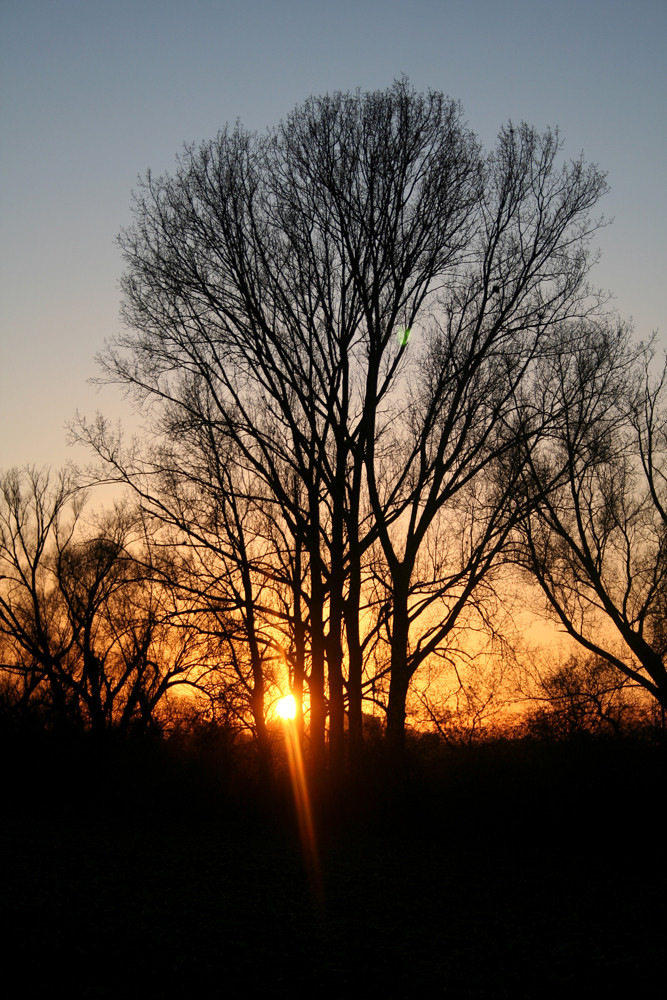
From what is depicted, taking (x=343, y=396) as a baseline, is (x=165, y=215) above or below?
above

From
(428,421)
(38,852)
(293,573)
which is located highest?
(428,421)

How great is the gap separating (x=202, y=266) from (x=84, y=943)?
1220 centimetres

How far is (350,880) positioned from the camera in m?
10.9

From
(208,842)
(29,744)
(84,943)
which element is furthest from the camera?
(29,744)

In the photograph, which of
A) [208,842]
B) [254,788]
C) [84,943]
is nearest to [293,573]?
[254,788]

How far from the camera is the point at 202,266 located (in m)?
16.0

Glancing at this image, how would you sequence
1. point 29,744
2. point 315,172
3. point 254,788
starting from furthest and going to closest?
point 29,744
point 254,788
point 315,172

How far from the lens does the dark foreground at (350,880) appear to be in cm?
689

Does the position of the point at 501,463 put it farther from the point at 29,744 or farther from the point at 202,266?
the point at 29,744

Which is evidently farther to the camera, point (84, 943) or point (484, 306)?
point (484, 306)

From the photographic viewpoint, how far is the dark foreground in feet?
22.6

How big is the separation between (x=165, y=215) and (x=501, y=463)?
8.51 meters

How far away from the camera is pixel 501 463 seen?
17.4m

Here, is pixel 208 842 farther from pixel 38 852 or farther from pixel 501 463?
pixel 501 463
